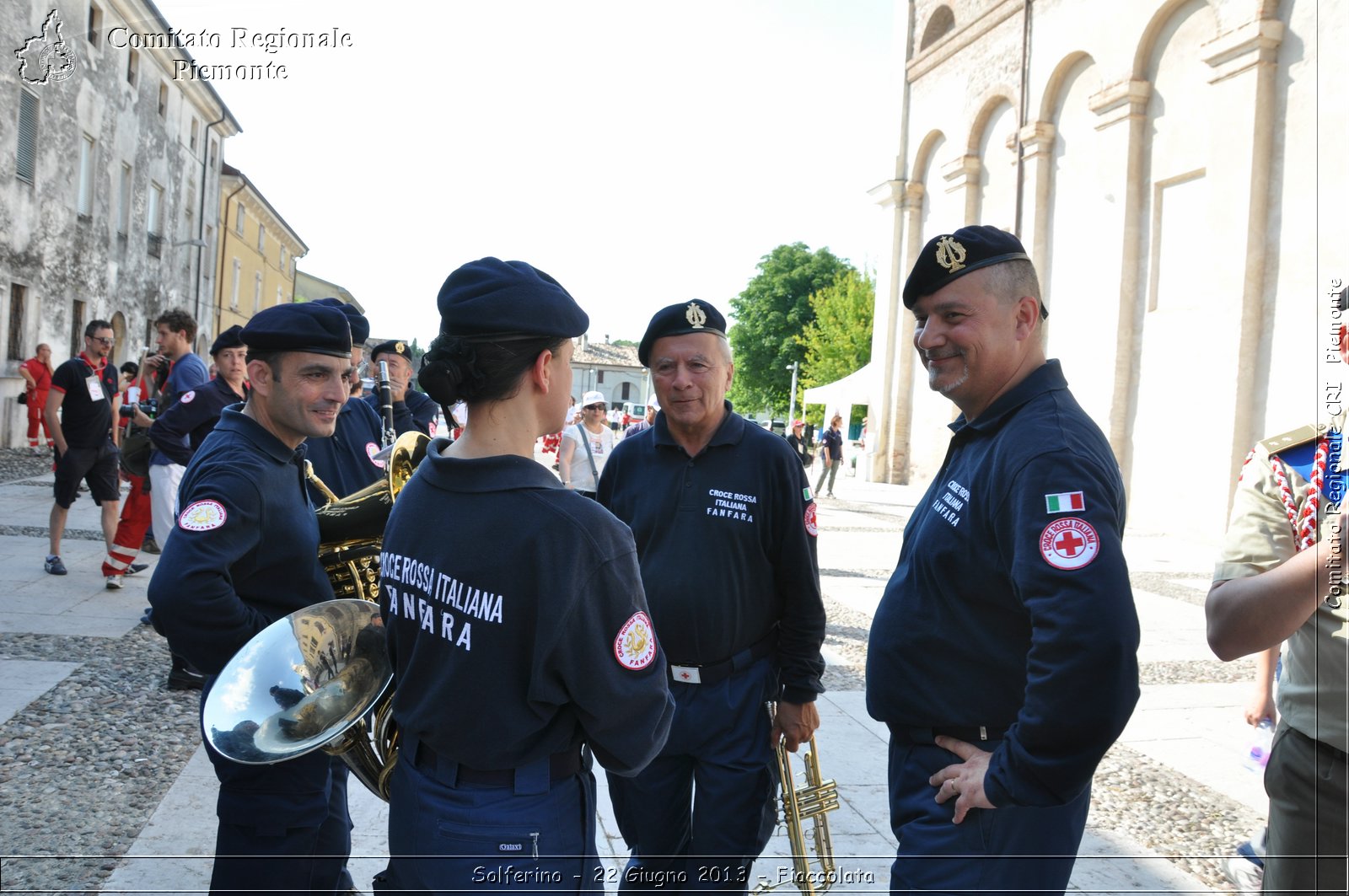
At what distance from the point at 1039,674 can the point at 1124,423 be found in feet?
58.5

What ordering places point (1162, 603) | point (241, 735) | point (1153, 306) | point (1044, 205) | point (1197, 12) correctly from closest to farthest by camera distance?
point (241, 735) < point (1162, 603) < point (1197, 12) < point (1153, 306) < point (1044, 205)

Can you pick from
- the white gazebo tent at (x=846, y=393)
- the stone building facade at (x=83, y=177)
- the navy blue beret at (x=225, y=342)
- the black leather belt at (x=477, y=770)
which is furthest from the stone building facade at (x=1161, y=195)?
the stone building facade at (x=83, y=177)

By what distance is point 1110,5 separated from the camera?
18031 millimetres

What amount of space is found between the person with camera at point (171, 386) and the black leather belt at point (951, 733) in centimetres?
571

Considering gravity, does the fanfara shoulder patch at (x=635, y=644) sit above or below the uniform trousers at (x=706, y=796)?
above

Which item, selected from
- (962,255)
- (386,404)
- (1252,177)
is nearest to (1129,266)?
(1252,177)

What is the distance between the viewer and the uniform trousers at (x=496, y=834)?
1.77 meters

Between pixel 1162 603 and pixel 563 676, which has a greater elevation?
pixel 563 676

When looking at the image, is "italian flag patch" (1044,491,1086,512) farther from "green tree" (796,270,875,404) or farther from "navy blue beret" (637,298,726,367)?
"green tree" (796,270,875,404)

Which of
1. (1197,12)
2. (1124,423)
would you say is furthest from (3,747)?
(1197,12)

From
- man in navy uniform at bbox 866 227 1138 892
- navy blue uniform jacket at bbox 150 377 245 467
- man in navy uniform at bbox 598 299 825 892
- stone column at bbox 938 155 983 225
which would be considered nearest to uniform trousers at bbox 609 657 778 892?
man in navy uniform at bbox 598 299 825 892

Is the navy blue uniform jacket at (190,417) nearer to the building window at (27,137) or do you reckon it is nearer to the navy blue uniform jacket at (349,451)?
the navy blue uniform jacket at (349,451)

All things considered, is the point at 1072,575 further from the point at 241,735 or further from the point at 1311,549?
the point at 241,735

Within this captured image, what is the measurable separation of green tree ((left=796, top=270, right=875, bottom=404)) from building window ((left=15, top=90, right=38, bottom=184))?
3163 cm
